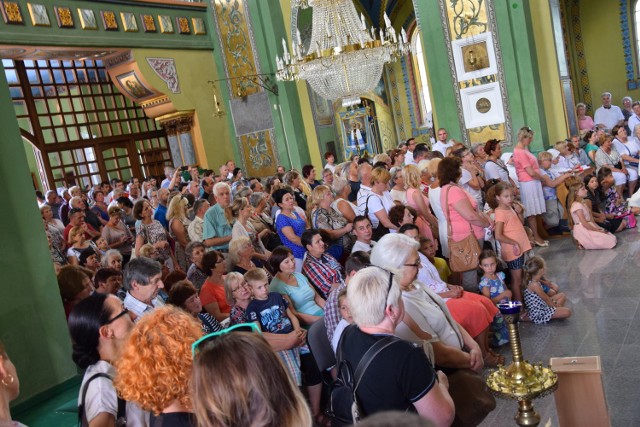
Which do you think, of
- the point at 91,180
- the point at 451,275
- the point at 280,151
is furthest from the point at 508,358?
the point at 91,180

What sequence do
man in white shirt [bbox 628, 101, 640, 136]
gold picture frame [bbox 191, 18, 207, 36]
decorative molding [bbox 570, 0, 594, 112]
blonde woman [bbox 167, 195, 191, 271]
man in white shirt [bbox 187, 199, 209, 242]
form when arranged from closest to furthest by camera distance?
man in white shirt [bbox 187, 199, 209, 242], blonde woman [bbox 167, 195, 191, 271], man in white shirt [bbox 628, 101, 640, 136], gold picture frame [bbox 191, 18, 207, 36], decorative molding [bbox 570, 0, 594, 112]

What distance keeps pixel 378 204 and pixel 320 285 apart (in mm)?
1699

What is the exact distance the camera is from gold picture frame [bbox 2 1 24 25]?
10.5 meters

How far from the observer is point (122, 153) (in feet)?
49.9

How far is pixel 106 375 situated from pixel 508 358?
3.35 m

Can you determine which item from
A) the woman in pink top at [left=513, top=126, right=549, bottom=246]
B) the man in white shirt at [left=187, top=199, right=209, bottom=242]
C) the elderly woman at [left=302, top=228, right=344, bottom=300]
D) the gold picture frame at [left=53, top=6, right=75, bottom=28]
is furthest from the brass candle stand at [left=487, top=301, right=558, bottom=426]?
the gold picture frame at [left=53, top=6, right=75, bottom=28]

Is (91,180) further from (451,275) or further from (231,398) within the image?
(231,398)

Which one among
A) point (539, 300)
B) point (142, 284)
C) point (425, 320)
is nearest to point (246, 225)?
point (142, 284)

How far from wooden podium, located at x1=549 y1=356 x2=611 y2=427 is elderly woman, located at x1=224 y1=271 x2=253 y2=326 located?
199cm

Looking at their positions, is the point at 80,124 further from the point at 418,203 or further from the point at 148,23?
Result: the point at 418,203

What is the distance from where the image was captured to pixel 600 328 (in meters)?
5.05

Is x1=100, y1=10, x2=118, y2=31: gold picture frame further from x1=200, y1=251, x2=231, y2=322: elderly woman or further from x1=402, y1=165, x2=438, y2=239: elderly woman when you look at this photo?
x1=200, y1=251, x2=231, y2=322: elderly woman

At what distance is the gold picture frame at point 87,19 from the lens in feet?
38.5

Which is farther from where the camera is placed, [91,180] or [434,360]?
[91,180]
